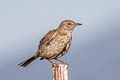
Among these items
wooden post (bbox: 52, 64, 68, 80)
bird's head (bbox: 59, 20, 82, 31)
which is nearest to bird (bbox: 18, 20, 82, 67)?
bird's head (bbox: 59, 20, 82, 31)

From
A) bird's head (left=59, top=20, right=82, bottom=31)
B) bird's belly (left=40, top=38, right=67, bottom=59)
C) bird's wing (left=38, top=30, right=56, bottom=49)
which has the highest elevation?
bird's head (left=59, top=20, right=82, bottom=31)

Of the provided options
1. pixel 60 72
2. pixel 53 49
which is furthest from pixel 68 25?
pixel 60 72

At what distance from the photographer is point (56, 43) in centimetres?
1157

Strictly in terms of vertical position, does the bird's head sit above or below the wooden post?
above

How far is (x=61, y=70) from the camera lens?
7562 mm

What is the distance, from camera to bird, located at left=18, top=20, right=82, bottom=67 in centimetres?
1155

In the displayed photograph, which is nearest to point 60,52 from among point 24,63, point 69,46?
point 69,46

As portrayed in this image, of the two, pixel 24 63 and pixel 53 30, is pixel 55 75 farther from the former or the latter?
pixel 53 30

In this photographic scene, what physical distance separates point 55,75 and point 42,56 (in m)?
4.59

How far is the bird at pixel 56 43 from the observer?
11.6m

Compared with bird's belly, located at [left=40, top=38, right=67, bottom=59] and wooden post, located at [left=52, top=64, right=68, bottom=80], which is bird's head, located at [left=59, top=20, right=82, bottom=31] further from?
wooden post, located at [left=52, top=64, right=68, bottom=80]

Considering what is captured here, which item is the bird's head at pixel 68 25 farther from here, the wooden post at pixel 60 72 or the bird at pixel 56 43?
the wooden post at pixel 60 72

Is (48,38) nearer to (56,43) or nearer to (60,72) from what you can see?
(56,43)

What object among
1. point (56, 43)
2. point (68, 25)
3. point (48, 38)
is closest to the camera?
point (56, 43)
